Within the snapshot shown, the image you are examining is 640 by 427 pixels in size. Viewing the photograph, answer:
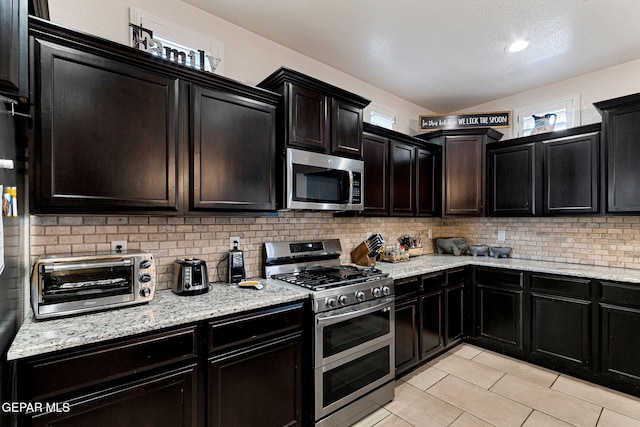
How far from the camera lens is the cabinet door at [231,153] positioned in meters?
1.93

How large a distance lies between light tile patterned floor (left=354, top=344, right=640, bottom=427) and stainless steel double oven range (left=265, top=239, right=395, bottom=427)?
24 centimetres

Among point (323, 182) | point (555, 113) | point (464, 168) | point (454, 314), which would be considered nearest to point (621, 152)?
point (555, 113)

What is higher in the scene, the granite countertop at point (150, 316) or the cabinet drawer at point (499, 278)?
the granite countertop at point (150, 316)

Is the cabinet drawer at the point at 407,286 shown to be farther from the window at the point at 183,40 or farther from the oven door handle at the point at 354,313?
the window at the point at 183,40

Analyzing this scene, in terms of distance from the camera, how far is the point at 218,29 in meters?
2.40

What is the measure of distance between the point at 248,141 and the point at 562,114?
3550 millimetres

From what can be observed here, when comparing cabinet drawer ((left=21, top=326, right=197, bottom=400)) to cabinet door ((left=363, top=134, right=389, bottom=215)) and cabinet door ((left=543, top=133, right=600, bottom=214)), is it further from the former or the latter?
cabinet door ((left=543, top=133, right=600, bottom=214))

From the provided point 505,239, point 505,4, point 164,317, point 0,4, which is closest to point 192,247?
point 164,317

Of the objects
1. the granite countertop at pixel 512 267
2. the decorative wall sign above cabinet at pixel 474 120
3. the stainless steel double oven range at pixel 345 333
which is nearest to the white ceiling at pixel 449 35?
the decorative wall sign above cabinet at pixel 474 120

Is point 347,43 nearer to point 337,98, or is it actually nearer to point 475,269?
point 337,98

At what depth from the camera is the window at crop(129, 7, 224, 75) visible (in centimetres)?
204

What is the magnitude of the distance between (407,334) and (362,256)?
0.83 m

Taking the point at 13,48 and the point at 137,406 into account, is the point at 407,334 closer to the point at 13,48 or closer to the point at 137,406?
the point at 137,406

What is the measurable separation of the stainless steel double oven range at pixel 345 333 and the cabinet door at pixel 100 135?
1079 millimetres
